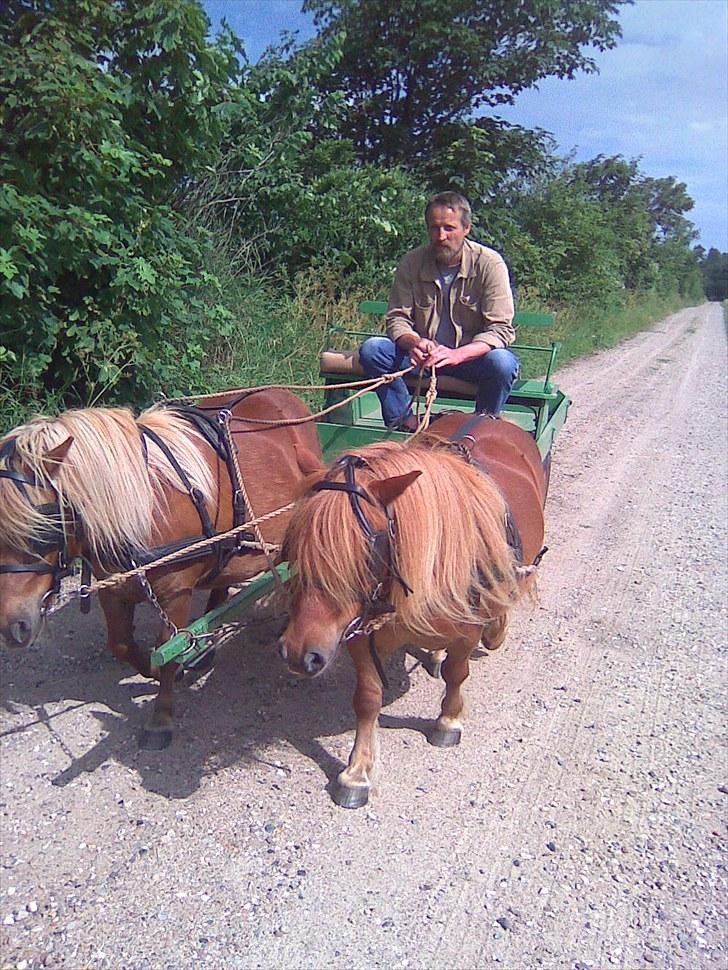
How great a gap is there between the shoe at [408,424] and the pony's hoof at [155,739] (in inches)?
77.0

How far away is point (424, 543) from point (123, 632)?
1.50 m

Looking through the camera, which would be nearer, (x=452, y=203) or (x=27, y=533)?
(x=27, y=533)

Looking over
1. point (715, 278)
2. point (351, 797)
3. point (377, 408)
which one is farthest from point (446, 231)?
point (715, 278)

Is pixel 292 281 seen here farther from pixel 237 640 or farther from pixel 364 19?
pixel 364 19

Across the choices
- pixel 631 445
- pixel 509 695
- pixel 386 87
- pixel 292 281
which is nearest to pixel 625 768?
pixel 509 695

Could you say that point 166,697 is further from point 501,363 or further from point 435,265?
point 435,265

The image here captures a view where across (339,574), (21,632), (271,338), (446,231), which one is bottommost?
(21,632)

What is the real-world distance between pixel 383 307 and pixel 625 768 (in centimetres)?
369

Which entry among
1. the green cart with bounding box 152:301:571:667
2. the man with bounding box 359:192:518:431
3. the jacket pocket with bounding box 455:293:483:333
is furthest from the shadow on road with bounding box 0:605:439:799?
the jacket pocket with bounding box 455:293:483:333

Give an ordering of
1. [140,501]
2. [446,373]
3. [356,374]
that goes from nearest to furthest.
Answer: [140,501], [446,373], [356,374]

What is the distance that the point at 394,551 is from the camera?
6.82 ft

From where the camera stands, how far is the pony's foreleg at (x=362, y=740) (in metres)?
2.54

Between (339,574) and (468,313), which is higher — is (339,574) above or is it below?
below

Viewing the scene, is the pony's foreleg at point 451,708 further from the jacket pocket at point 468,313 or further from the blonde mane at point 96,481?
the jacket pocket at point 468,313
